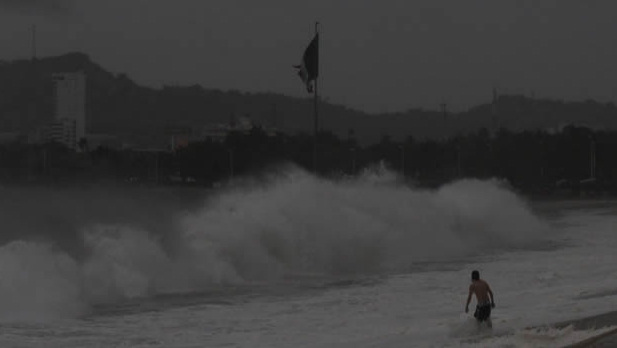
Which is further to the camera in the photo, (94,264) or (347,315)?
(94,264)

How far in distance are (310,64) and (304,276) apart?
6129mm

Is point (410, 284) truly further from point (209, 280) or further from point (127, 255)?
point (127, 255)

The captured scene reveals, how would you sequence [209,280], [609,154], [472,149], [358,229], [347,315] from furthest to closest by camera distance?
1. [472,149]
2. [609,154]
3. [358,229]
4. [209,280]
5. [347,315]

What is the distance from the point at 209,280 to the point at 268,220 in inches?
330

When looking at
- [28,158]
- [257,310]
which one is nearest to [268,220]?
[257,310]

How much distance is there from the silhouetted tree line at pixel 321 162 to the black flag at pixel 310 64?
8350 cm

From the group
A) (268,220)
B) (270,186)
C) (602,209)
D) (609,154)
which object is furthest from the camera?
(609,154)

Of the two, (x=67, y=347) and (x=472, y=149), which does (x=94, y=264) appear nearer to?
(x=67, y=347)

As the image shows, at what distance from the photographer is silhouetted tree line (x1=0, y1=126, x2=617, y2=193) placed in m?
121

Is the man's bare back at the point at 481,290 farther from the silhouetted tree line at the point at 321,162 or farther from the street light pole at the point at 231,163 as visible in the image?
the silhouetted tree line at the point at 321,162

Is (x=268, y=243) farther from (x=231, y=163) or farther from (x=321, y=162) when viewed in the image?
(x=321, y=162)

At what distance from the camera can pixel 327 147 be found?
139 metres

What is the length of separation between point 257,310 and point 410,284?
20.8ft

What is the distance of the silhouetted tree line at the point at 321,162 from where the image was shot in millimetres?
121375
